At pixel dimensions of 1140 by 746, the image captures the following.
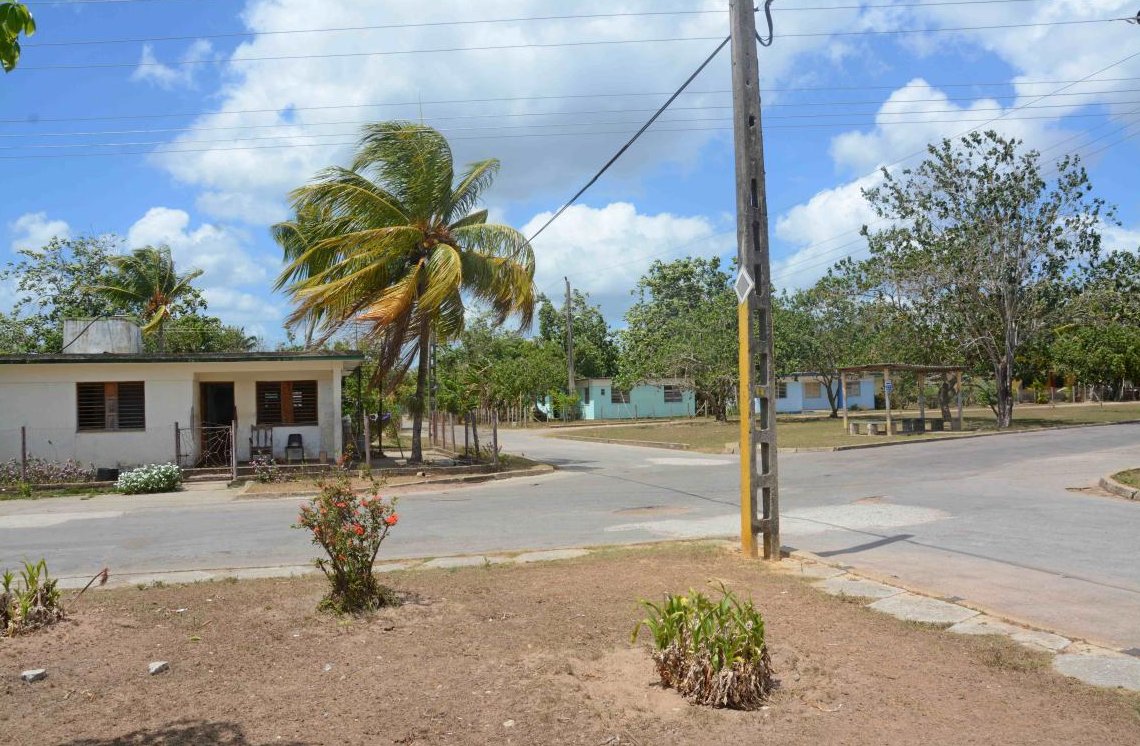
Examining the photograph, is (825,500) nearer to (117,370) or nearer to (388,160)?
(388,160)

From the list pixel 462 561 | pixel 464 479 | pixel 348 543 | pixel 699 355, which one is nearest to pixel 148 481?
pixel 464 479

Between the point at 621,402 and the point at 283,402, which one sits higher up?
the point at 283,402

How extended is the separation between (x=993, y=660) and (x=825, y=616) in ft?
4.30

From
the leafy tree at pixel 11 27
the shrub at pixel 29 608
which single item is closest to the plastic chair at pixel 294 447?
the shrub at pixel 29 608

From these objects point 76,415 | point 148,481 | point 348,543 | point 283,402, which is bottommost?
point 148,481

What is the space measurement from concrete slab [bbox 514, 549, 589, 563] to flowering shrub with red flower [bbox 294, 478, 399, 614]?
2.69 meters

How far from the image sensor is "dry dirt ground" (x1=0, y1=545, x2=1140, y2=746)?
4.43 meters

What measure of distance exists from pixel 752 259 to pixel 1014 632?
168 inches

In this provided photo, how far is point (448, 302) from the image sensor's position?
Answer: 70.1ft

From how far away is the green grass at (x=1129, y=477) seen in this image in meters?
14.7

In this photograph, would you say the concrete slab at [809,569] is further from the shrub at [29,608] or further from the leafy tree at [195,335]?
the leafy tree at [195,335]

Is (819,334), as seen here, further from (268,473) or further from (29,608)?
(29,608)

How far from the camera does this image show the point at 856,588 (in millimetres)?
7566

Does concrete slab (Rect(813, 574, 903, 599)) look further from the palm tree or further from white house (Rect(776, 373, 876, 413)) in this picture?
white house (Rect(776, 373, 876, 413))
